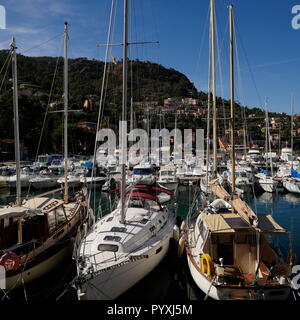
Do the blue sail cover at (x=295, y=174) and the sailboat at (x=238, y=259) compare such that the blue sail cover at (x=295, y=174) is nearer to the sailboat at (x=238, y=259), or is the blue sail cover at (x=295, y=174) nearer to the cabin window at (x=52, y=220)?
the sailboat at (x=238, y=259)

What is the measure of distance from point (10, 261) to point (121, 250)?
10.7 ft

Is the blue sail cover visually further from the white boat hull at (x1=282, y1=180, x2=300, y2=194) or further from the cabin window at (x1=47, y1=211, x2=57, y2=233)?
the cabin window at (x1=47, y1=211, x2=57, y2=233)

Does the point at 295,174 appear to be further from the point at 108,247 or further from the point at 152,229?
the point at 108,247

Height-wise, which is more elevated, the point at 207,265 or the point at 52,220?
the point at 52,220

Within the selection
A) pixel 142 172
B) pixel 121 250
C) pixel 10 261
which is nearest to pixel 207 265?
pixel 121 250

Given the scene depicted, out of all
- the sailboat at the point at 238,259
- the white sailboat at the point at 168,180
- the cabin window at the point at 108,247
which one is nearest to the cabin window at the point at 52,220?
the cabin window at the point at 108,247

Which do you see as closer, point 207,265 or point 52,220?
point 207,265

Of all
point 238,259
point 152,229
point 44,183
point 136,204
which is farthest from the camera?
point 44,183

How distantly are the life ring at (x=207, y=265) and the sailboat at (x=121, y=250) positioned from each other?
1780 mm

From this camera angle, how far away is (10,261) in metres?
8.56

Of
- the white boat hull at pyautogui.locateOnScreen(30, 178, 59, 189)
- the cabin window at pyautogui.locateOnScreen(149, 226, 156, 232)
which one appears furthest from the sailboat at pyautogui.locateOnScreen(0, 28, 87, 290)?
the white boat hull at pyautogui.locateOnScreen(30, 178, 59, 189)
